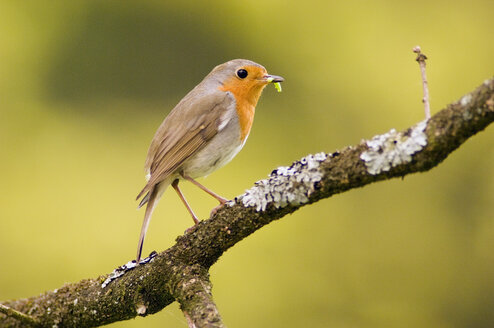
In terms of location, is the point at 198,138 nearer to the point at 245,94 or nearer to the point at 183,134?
the point at 183,134

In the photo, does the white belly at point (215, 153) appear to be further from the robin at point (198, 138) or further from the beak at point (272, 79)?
the beak at point (272, 79)

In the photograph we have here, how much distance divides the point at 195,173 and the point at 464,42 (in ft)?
12.1

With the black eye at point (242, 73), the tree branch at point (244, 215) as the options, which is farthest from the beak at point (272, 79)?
the tree branch at point (244, 215)

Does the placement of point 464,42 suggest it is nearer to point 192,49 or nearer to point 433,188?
point 433,188

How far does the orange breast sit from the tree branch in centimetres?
140

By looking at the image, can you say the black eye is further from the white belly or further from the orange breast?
the white belly

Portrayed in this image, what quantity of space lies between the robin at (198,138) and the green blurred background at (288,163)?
5.90 ft

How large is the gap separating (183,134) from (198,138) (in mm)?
90

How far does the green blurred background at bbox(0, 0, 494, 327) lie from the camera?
242 inches

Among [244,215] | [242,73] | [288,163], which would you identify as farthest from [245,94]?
[288,163]

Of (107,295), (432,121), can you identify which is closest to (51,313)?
(107,295)

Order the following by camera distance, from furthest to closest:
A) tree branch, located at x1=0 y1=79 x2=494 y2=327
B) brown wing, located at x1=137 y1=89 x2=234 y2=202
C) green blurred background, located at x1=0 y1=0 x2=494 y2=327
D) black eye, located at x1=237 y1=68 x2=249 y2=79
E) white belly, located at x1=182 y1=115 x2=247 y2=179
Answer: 1. green blurred background, located at x1=0 y1=0 x2=494 y2=327
2. black eye, located at x1=237 y1=68 x2=249 y2=79
3. white belly, located at x1=182 y1=115 x2=247 y2=179
4. brown wing, located at x1=137 y1=89 x2=234 y2=202
5. tree branch, located at x1=0 y1=79 x2=494 y2=327

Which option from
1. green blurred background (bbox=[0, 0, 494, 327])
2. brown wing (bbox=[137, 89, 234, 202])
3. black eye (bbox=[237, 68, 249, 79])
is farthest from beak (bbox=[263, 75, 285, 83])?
green blurred background (bbox=[0, 0, 494, 327])

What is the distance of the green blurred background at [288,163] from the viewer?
6141 mm
